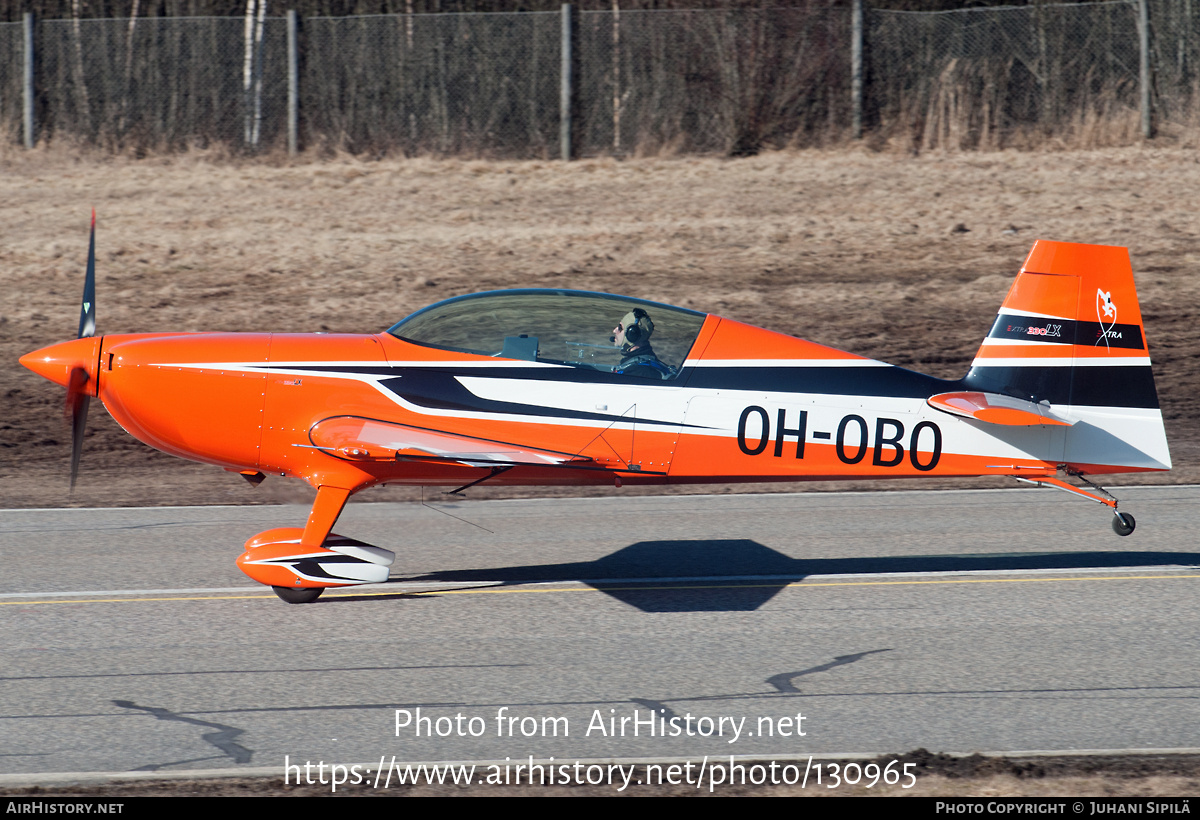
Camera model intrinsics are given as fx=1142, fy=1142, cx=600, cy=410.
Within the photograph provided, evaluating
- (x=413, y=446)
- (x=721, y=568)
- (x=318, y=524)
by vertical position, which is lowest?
(x=721, y=568)

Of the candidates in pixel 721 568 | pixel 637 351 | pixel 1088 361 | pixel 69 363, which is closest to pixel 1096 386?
pixel 1088 361

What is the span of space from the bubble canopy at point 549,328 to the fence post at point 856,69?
1398 centimetres

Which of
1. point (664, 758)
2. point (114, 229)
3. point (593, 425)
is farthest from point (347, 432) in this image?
point (114, 229)

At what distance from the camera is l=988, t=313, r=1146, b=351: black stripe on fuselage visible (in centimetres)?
800

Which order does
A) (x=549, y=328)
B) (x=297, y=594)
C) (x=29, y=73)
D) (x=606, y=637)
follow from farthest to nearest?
1. (x=29, y=73)
2. (x=549, y=328)
3. (x=297, y=594)
4. (x=606, y=637)

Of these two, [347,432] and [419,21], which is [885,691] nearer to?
[347,432]

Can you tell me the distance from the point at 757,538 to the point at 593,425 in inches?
95.0

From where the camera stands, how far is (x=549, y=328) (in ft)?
26.1

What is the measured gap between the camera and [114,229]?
18281 millimetres

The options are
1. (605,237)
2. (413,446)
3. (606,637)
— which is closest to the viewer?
(606,637)

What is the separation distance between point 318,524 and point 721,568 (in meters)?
3.02

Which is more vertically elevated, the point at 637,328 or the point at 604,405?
the point at 637,328

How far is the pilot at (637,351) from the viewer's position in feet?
25.7

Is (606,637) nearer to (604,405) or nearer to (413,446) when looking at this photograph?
(604,405)
